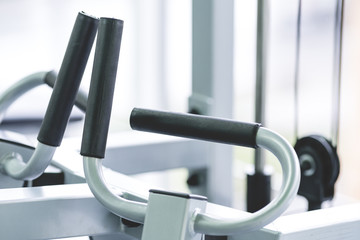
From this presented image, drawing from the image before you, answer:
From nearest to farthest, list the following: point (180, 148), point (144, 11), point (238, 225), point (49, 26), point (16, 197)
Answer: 1. point (238, 225)
2. point (16, 197)
3. point (180, 148)
4. point (49, 26)
5. point (144, 11)

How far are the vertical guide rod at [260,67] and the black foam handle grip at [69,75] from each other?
25.8 inches

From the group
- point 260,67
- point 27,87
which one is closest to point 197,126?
point 27,87

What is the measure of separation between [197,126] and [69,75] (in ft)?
0.51

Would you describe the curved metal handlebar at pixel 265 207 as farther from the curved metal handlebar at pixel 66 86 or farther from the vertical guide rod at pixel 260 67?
the vertical guide rod at pixel 260 67

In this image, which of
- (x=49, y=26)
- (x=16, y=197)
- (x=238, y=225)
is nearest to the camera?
(x=238, y=225)

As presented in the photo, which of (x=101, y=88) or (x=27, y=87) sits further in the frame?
(x=27, y=87)

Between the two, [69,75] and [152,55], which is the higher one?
[69,75]

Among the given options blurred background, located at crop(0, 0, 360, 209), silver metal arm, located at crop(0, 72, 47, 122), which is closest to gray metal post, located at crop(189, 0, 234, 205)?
silver metal arm, located at crop(0, 72, 47, 122)

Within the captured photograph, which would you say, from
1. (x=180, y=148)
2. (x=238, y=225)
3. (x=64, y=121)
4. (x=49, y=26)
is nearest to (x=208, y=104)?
(x=180, y=148)

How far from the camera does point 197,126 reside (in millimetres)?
543

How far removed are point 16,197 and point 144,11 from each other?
2.68 metres

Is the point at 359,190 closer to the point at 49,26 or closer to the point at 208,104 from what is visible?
the point at 49,26

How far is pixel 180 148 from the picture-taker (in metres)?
1.27

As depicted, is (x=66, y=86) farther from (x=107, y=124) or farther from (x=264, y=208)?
(x=264, y=208)
